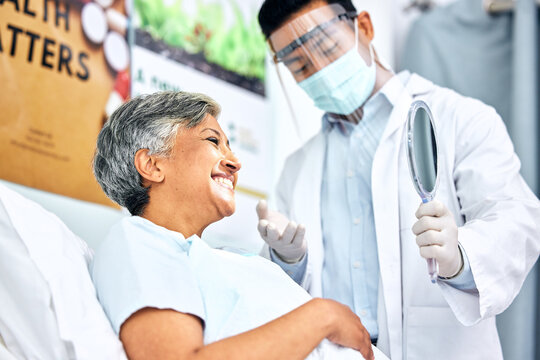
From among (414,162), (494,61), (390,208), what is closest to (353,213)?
(390,208)

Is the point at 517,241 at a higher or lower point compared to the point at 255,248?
higher

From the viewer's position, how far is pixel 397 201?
1581 mm

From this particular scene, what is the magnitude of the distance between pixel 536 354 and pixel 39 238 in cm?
182

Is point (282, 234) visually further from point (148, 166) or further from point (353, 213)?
point (148, 166)

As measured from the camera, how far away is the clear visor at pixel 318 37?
171 cm

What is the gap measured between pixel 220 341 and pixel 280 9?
973 millimetres

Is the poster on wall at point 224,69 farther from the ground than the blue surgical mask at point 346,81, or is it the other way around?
the blue surgical mask at point 346,81

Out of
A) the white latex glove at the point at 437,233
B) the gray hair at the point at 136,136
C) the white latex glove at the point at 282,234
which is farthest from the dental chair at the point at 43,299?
the white latex glove at the point at 437,233

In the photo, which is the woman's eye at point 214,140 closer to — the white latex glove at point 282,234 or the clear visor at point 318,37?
the white latex glove at point 282,234

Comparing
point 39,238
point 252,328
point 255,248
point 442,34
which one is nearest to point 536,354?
point 255,248

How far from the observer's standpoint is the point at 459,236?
1.38 metres

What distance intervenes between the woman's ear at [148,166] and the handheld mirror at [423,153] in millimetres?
486

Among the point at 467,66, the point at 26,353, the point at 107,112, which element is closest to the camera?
the point at 26,353

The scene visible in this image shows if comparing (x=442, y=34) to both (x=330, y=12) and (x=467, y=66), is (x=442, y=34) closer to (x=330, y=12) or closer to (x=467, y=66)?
(x=467, y=66)
